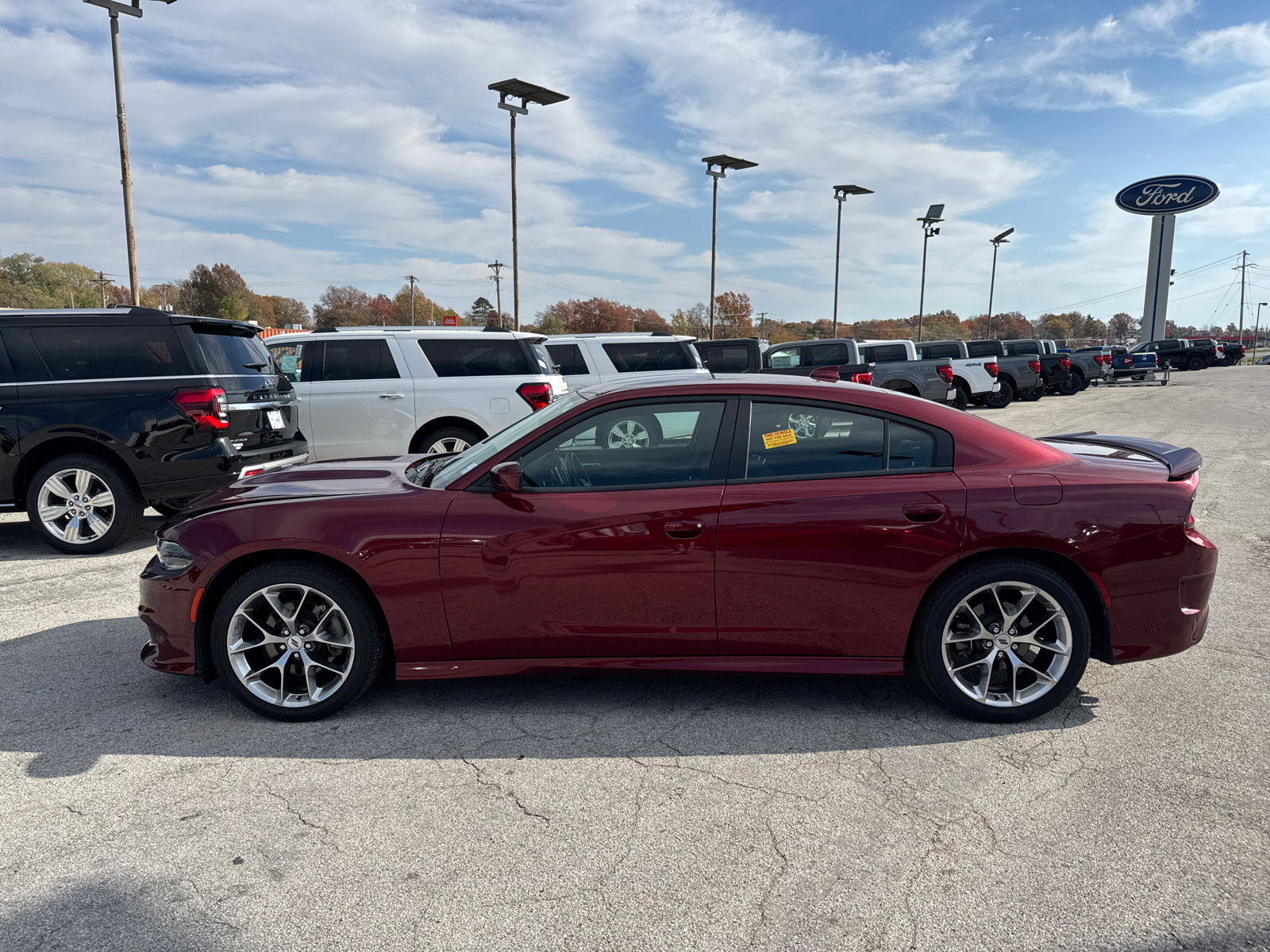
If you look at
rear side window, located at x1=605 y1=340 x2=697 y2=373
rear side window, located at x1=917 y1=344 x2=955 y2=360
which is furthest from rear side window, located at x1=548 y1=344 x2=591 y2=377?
rear side window, located at x1=917 y1=344 x2=955 y2=360

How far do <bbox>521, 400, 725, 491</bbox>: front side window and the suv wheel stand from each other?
214 inches

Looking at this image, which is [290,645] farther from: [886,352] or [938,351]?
[938,351]

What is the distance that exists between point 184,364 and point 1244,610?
7.83m

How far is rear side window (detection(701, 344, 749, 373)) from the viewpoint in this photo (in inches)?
571

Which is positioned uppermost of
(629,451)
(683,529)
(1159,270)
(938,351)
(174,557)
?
(1159,270)

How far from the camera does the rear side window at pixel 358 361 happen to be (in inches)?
352

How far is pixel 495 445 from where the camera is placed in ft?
12.4

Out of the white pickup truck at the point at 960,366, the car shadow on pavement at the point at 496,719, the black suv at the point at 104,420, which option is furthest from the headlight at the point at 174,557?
the white pickup truck at the point at 960,366

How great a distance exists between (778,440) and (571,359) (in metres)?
8.07

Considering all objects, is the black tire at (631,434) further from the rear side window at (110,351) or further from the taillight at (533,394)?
the taillight at (533,394)

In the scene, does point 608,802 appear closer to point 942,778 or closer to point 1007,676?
point 942,778

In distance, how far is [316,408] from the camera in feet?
29.0

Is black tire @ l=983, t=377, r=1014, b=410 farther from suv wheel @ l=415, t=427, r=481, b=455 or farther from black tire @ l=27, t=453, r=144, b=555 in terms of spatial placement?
black tire @ l=27, t=453, r=144, b=555

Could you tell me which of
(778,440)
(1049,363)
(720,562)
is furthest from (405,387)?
(1049,363)
